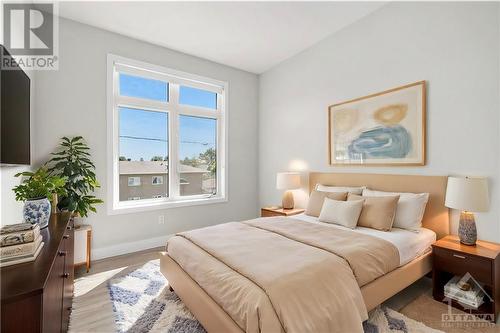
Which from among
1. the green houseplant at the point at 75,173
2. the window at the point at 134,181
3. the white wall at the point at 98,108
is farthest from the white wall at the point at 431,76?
the green houseplant at the point at 75,173

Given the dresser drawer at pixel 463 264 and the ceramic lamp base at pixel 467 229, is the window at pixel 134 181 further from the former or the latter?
the ceramic lamp base at pixel 467 229

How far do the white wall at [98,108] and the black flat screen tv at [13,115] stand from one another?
1.20 m

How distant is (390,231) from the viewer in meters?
2.33

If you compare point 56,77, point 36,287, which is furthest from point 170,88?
point 36,287

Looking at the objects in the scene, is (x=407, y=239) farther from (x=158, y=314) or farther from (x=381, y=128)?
(x=158, y=314)

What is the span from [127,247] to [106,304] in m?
1.31

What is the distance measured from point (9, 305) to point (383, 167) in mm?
3215

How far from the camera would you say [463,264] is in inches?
78.6

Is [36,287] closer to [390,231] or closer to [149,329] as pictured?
[149,329]

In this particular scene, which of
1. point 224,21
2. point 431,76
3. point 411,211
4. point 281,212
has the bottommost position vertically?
point 281,212

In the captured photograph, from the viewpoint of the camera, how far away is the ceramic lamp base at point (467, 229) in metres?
2.08

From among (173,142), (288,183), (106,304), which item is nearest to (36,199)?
(106,304)

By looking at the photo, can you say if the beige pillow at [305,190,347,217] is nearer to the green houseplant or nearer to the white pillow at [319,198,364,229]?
the white pillow at [319,198,364,229]

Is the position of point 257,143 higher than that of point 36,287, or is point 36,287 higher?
point 257,143
